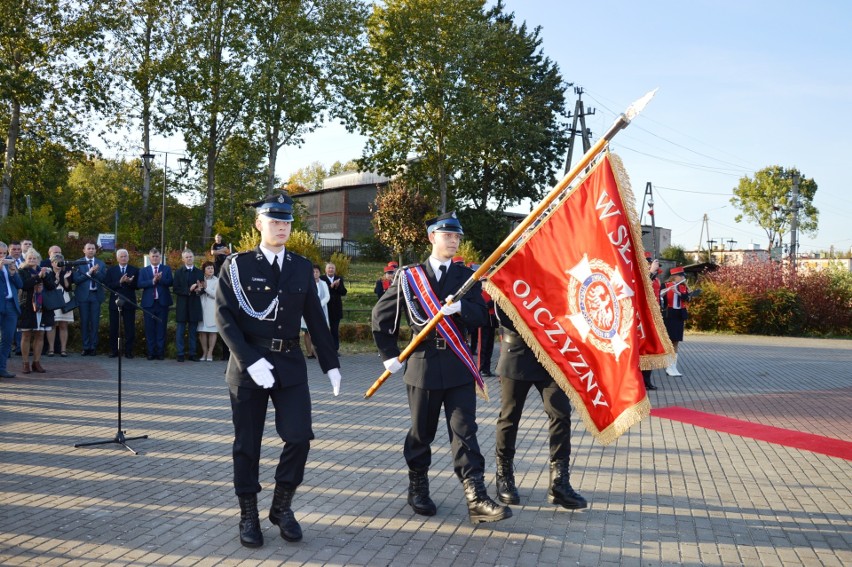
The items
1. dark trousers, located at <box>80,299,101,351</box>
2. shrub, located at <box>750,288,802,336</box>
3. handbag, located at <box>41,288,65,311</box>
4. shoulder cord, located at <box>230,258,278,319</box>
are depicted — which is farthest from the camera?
shrub, located at <box>750,288,802,336</box>

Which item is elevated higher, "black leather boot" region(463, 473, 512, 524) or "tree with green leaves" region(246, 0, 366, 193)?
"tree with green leaves" region(246, 0, 366, 193)

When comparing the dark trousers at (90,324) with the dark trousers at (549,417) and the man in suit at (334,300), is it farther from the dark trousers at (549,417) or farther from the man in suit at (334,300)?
the dark trousers at (549,417)

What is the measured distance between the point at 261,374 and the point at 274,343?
0.92 ft

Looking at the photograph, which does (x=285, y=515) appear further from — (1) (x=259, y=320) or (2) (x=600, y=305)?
(2) (x=600, y=305)

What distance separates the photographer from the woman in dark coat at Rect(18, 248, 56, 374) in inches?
478

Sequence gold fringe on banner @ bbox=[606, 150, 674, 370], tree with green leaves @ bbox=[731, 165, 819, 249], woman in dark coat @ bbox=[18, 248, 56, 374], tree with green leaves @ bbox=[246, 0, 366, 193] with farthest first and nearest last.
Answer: tree with green leaves @ bbox=[731, 165, 819, 249] < tree with green leaves @ bbox=[246, 0, 366, 193] < woman in dark coat @ bbox=[18, 248, 56, 374] < gold fringe on banner @ bbox=[606, 150, 674, 370]

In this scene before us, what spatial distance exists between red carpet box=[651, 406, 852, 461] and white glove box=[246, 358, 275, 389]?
20.1 ft

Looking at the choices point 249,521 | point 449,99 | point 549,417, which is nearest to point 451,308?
point 549,417

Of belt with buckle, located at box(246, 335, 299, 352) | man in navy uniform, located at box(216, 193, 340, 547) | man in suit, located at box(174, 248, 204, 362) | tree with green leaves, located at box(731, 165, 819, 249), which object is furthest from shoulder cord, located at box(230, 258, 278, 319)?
tree with green leaves, located at box(731, 165, 819, 249)

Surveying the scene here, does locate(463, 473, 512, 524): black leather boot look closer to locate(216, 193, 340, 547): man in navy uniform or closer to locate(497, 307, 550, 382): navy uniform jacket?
locate(497, 307, 550, 382): navy uniform jacket

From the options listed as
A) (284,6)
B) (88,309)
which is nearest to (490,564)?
(88,309)

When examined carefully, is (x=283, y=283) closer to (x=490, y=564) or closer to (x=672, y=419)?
(x=490, y=564)

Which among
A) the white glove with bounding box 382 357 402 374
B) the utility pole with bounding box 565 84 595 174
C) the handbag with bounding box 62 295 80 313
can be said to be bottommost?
the handbag with bounding box 62 295 80 313

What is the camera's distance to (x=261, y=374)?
4711 millimetres
